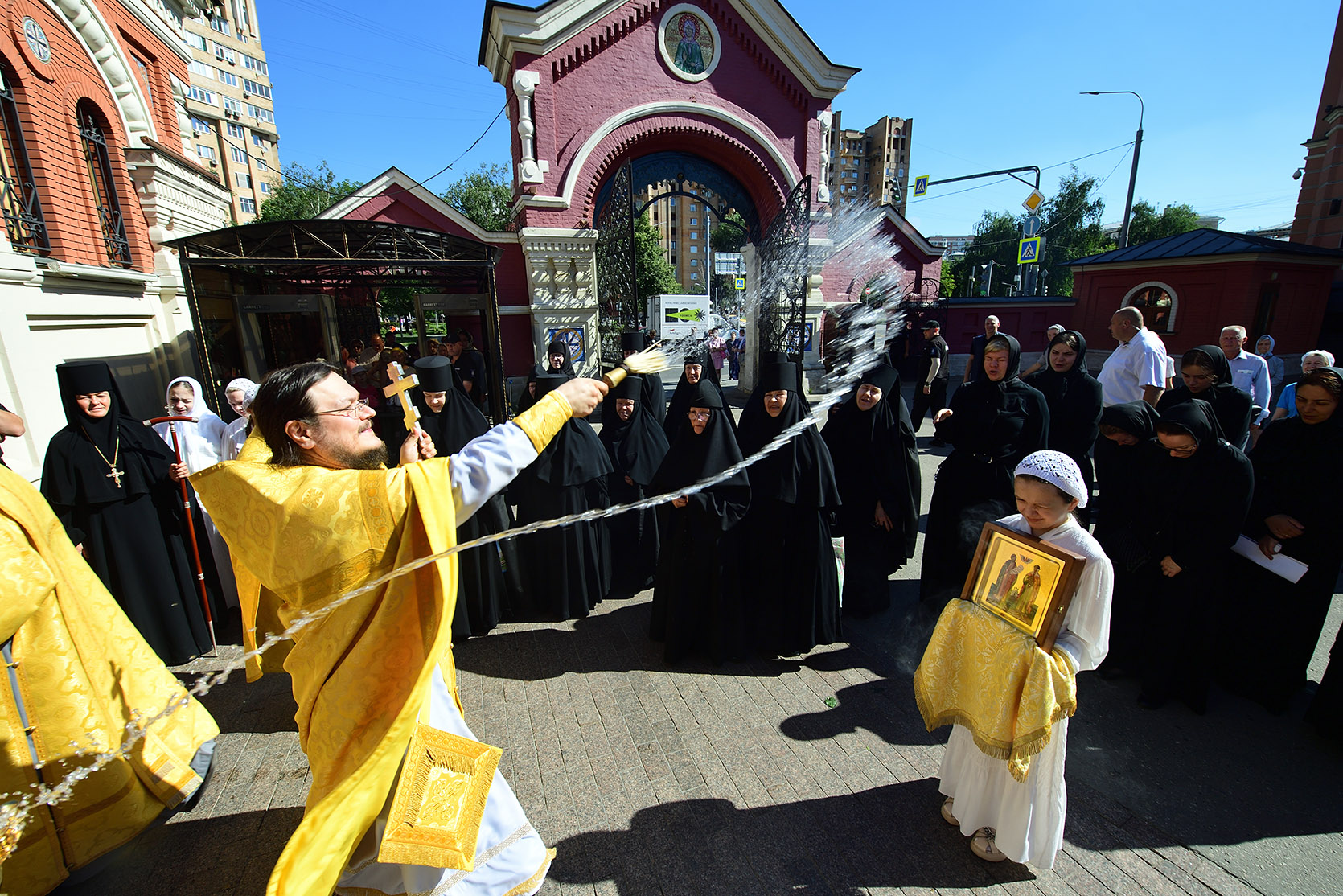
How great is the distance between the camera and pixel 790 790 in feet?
9.77

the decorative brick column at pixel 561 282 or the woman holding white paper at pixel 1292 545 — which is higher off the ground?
the decorative brick column at pixel 561 282

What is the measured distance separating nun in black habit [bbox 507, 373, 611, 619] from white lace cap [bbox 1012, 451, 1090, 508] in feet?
9.97

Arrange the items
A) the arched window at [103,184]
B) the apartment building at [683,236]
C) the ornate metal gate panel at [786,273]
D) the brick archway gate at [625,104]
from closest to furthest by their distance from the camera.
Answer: the arched window at [103,184] → the brick archway gate at [625,104] → the ornate metal gate panel at [786,273] → the apartment building at [683,236]

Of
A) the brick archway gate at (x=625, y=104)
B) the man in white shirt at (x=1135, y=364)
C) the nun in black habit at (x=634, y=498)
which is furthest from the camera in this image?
the brick archway gate at (x=625, y=104)

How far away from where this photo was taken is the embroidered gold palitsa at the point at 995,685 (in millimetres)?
2221

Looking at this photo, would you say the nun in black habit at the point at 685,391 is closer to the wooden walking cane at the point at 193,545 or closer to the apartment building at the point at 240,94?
the wooden walking cane at the point at 193,545

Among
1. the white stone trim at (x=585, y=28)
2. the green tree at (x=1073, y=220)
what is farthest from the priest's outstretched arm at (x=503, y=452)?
the green tree at (x=1073, y=220)

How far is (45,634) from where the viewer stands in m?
2.36

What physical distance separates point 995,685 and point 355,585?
2414mm

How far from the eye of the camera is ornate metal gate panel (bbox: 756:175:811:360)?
1394 cm

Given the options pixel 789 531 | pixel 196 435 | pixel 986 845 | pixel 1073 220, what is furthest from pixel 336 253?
pixel 1073 220

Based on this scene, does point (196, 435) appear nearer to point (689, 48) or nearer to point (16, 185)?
point (16, 185)

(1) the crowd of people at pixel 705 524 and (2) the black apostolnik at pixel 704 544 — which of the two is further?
(2) the black apostolnik at pixel 704 544

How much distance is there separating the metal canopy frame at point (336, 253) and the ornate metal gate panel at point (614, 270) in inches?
106
